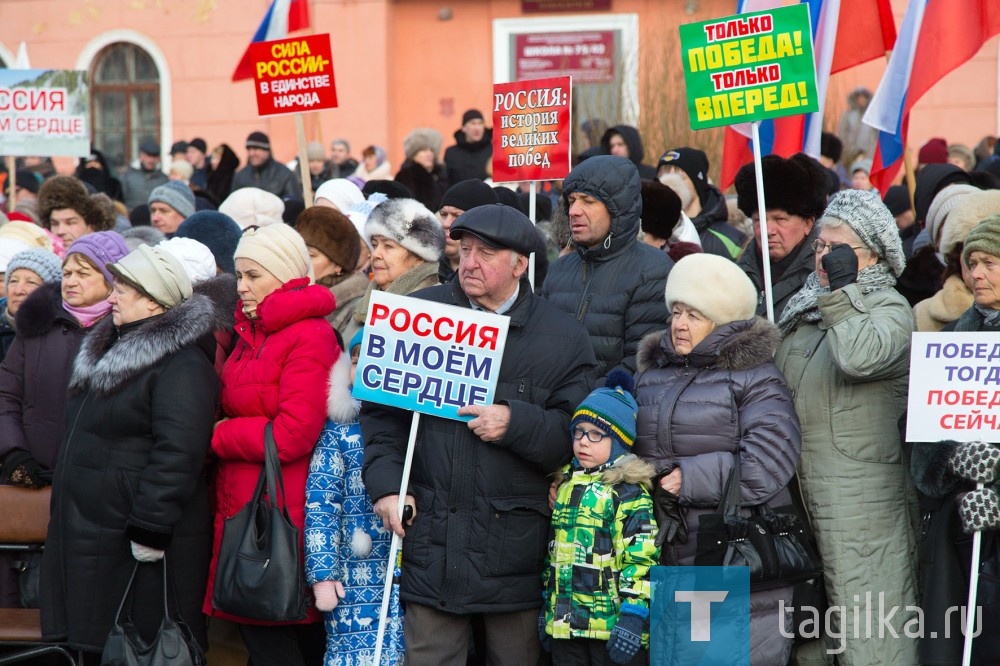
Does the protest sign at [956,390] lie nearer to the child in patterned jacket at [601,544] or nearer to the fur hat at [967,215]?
the child in patterned jacket at [601,544]

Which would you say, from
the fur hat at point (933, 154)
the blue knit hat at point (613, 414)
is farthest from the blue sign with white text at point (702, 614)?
the fur hat at point (933, 154)

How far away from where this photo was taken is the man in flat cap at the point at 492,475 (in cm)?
475

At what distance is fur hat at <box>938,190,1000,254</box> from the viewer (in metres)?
5.57

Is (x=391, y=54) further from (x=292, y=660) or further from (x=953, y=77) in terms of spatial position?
(x=292, y=660)

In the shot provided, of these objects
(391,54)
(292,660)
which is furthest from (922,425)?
(391,54)

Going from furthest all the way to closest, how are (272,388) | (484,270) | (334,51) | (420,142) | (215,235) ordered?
1. (334,51)
2. (420,142)
3. (215,235)
4. (272,388)
5. (484,270)

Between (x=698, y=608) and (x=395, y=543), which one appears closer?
(x=698, y=608)

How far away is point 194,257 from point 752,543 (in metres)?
3.05

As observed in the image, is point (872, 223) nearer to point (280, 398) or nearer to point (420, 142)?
point (280, 398)

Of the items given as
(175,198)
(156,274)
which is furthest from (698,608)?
(175,198)

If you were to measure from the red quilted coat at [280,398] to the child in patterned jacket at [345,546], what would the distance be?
0.08 meters

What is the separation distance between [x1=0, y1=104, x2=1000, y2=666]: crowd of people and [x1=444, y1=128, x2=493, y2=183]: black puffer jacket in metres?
6.59

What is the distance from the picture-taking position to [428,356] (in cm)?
490

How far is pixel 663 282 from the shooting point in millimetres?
5469
